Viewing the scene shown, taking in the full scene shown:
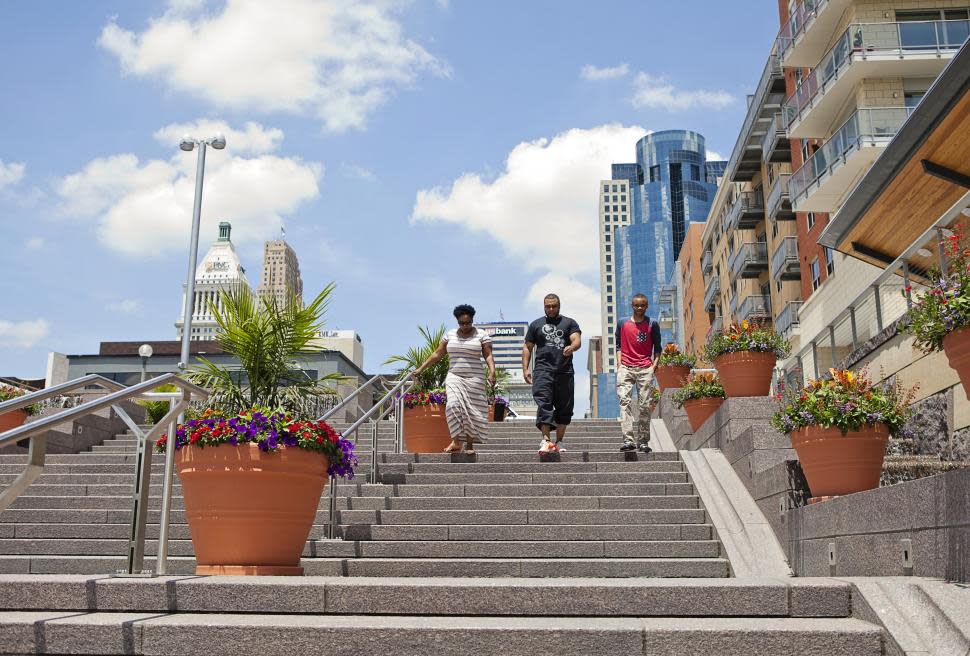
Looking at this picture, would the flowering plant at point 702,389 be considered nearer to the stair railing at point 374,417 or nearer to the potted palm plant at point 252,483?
the stair railing at point 374,417

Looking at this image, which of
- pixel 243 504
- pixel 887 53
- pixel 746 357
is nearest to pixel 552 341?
pixel 746 357

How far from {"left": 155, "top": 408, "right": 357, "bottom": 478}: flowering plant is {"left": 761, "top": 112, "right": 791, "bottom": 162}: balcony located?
38.5m

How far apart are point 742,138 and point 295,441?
1810 inches

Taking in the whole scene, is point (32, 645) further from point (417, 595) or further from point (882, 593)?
point (882, 593)

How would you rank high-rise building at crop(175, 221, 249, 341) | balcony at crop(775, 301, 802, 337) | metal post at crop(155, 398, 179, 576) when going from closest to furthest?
metal post at crop(155, 398, 179, 576), balcony at crop(775, 301, 802, 337), high-rise building at crop(175, 221, 249, 341)

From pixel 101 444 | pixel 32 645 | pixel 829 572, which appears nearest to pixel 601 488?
pixel 829 572

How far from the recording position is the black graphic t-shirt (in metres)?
10.0

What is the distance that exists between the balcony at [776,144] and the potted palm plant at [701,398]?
105 ft

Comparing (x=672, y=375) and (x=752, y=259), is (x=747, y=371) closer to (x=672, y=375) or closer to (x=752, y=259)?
(x=672, y=375)

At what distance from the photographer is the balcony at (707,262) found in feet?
219

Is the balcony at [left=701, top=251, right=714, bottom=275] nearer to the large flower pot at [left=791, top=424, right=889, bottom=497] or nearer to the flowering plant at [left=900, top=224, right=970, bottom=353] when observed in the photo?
the large flower pot at [left=791, top=424, right=889, bottom=497]

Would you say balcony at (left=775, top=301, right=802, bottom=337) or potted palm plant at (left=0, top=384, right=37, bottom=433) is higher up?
balcony at (left=775, top=301, right=802, bottom=337)

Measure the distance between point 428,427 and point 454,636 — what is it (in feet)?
29.8

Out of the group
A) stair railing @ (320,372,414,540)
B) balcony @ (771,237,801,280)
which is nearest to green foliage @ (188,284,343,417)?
stair railing @ (320,372,414,540)
